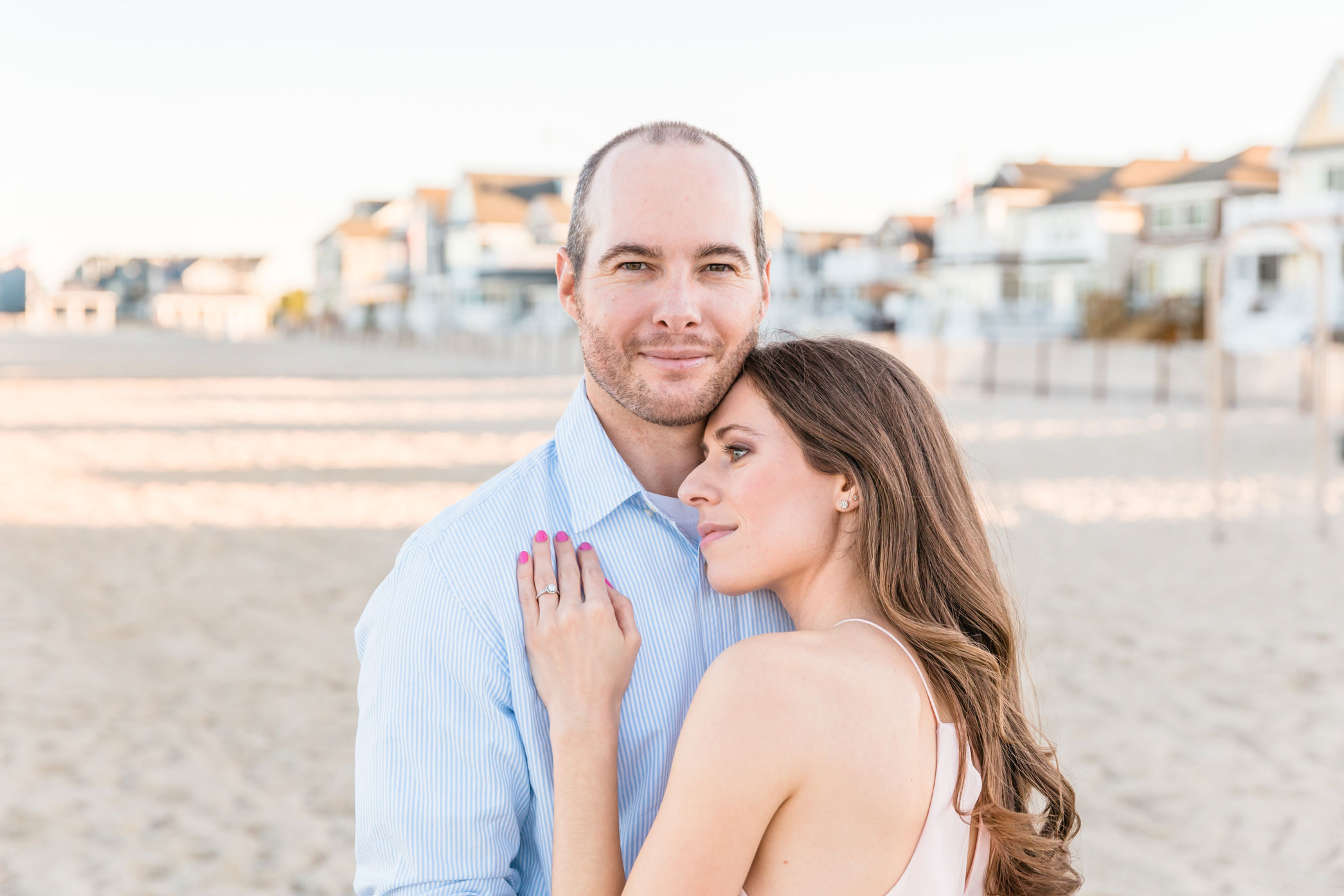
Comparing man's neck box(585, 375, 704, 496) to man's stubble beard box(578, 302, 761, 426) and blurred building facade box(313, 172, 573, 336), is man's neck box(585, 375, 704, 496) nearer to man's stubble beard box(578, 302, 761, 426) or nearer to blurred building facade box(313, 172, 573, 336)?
man's stubble beard box(578, 302, 761, 426)

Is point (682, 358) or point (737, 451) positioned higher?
point (682, 358)

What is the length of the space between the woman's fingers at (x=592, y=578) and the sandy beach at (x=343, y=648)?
1.68 metres

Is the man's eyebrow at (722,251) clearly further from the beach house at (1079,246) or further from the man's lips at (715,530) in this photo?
the beach house at (1079,246)

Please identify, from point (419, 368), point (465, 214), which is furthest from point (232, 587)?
point (465, 214)

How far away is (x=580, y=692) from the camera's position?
6.45 feet

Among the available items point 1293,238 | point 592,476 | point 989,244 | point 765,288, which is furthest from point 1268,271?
point 592,476

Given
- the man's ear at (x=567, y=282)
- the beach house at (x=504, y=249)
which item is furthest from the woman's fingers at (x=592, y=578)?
the beach house at (x=504, y=249)

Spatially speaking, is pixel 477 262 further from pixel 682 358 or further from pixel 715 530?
pixel 715 530

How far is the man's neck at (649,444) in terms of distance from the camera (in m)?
2.35

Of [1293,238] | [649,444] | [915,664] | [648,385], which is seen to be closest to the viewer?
[915,664]

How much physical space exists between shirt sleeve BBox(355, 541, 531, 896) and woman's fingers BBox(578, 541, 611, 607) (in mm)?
178

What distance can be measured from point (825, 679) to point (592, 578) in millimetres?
495

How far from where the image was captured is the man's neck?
2354 mm

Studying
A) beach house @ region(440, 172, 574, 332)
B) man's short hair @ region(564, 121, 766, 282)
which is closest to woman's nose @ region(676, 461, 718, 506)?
man's short hair @ region(564, 121, 766, 282)
